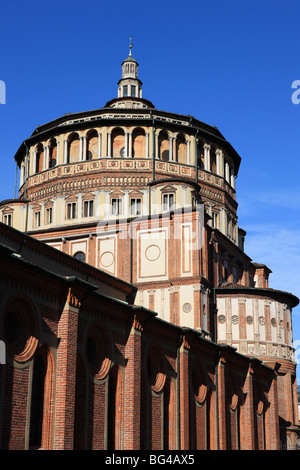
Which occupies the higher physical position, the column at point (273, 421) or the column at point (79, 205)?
the column at point (79, 205)

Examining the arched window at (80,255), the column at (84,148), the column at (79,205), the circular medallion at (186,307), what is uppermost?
the column at (84,148)

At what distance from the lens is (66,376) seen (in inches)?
802

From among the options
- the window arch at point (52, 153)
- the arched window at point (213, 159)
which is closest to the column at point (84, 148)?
the window arch at point (52, 153)

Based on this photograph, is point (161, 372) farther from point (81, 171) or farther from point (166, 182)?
point (81, 171)

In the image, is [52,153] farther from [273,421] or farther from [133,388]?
[133,388]

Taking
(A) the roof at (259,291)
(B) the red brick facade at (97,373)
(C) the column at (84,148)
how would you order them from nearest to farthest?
(B) the red brick facade at (97,373) < (A) the roof at (259,291) < (C) the column at (84,148)

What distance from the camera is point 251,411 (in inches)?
1401

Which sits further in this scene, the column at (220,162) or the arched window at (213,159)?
the column at (220,162)

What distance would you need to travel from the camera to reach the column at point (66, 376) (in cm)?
1983

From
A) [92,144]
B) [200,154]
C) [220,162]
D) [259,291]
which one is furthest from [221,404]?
[220,162]

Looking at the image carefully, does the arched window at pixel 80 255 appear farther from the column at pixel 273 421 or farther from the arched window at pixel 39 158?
the column at pixel 273 421

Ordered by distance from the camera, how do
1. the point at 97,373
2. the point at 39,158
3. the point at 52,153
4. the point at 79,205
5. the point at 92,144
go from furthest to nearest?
the point at 39,158, the point at 52,153, the point at 92,144, the point at 79,205, the point at 97,373
